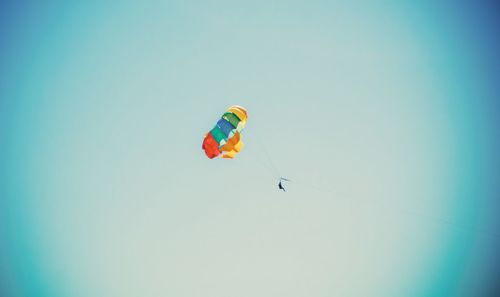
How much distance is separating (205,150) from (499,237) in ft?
134

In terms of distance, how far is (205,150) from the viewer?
14.1 m

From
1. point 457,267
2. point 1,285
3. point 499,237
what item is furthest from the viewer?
point 1,285

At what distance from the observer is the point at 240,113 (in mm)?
13547

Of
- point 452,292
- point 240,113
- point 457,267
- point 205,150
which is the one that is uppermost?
point 240,113

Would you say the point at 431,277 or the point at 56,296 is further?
the point at 56,296

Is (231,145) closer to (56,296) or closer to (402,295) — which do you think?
(402,295)

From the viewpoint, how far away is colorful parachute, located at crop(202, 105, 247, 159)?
1354 centimetres

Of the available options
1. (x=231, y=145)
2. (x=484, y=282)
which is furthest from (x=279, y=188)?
(x=484, y=282)

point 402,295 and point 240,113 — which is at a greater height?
point 240,113

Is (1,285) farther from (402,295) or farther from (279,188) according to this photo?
(402,295)

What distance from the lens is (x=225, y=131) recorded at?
44.6 feet

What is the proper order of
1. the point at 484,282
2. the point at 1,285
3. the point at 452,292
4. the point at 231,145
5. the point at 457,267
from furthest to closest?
the point at 1,285 < the point at 457,267 < the point at 452,292 < the point at 484,282 < the point at 231,145

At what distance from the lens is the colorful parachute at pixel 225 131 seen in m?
13.5

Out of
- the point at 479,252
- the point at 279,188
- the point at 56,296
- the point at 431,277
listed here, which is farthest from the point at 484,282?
the point at 56,296
